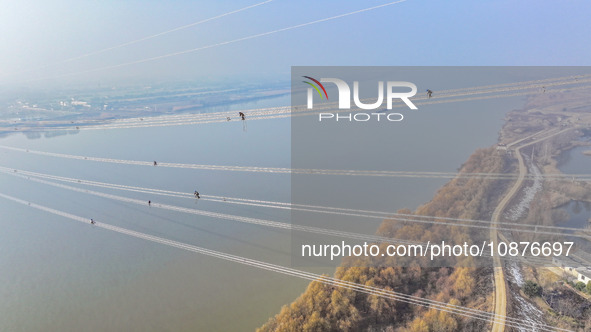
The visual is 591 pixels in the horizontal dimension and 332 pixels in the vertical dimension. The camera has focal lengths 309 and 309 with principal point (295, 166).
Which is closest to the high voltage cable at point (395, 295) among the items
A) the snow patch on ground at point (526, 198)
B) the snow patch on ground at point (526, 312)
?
the snow patch on ground at point (526, 312)

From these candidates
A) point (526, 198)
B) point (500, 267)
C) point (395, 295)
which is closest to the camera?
point (395, 295)

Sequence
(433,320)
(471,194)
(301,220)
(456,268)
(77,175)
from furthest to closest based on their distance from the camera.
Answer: (77,175) → (471,194) → (301,220) → (456,268) → (433,320)

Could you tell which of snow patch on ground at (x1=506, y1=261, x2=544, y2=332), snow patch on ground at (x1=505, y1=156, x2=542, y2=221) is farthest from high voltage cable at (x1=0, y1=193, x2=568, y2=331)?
snow patch on ground at (x1=505, y1=156, x2=542, y2=221)

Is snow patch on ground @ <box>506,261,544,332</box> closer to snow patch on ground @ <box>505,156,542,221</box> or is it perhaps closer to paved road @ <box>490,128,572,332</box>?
paved road @ <box>490,128,572,332</box>

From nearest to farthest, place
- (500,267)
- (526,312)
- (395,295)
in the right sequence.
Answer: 1. (526,312)
2. (395,295)
3. (500,267)

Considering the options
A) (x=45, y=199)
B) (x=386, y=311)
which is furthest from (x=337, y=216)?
(x=45, y=199)

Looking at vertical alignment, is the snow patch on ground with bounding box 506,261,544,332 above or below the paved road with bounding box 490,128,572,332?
below

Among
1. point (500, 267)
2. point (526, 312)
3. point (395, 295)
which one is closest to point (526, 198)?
point (500, 267)

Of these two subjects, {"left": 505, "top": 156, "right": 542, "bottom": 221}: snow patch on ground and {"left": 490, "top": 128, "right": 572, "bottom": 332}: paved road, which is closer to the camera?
{"left": 490, "top": 128, "right": 572, "bottom": 332}: paved road

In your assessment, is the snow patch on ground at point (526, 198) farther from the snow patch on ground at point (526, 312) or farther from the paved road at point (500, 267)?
the snow patch on ground at point (526, 312)

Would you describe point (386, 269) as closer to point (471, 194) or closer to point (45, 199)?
point (471, 194)

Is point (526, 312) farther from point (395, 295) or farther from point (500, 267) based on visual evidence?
point (395, 295)
